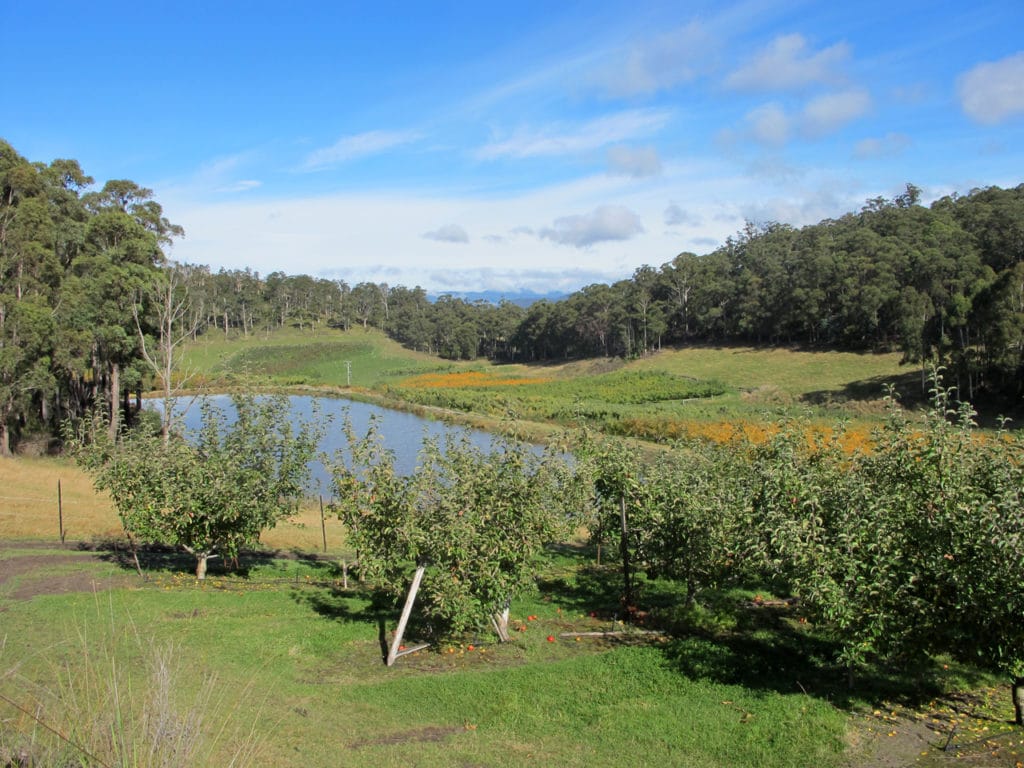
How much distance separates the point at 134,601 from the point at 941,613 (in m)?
15.3

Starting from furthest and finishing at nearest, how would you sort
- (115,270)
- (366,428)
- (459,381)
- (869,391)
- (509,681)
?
1. (459,381)
2. (869,391)
3. (366,428)
4. (115,270)
5. (509,681)

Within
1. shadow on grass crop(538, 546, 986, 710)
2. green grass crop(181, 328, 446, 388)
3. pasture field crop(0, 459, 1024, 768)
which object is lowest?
shadow on grass crop(538, 546, 986, 710)

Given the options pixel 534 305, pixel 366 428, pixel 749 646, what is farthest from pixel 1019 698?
pixel 534 305

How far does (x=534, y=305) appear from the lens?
123375mm

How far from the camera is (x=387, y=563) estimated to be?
13.0 meters

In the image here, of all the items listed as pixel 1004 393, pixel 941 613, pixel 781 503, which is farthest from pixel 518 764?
pixel 1004 393

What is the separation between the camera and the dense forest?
125ft

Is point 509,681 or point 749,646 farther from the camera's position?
point 749,646

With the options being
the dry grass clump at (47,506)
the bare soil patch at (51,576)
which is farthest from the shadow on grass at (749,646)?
the dry grass clump at (47,506)

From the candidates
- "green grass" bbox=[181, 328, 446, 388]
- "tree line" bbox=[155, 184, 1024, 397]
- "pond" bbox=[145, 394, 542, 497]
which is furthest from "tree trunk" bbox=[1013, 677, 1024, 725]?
"green grass" bbox=[181, 328, 446, 388]

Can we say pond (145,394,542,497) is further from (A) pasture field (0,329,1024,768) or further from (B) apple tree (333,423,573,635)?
(B) apple tree (333,423,573,635)

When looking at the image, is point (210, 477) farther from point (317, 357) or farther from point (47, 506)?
point (317, 357)

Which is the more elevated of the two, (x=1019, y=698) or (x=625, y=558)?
(x=625, y=558)

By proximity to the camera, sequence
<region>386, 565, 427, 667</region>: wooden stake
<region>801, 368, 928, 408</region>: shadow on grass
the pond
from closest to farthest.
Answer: <region>386, 565, 427, 667</region>: wooden stake → the pond → <region>801, 368, 928, 408</region>: shadow on grass
